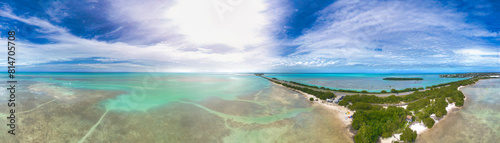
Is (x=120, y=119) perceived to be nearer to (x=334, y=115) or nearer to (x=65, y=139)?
(x=65, y=139)

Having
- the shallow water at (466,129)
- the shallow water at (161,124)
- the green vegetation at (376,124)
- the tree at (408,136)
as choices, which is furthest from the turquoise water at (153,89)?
the shallow water at (466,129)

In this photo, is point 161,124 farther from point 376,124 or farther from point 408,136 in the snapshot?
point 408,136

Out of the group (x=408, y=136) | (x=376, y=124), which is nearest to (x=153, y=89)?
(x=376, y=124)

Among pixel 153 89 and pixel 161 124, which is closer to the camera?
pixel 161 124

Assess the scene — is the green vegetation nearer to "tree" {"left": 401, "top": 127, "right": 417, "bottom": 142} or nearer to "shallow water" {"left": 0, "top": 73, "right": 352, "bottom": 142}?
"tree" {"left": 401, "top": 127, "right": 417, "bottom": 142}

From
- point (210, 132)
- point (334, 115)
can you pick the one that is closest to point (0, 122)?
point (210, 132)

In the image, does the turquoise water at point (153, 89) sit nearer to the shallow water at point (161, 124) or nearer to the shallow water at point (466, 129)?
the shallow water at point (161, 124)

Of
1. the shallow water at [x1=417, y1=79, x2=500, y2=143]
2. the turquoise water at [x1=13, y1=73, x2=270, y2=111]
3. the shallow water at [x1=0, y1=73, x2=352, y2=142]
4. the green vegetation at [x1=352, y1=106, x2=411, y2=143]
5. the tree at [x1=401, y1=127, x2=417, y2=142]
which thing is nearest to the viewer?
the green vegetation at [x1=352, y1=106, x2=411, y2=143]

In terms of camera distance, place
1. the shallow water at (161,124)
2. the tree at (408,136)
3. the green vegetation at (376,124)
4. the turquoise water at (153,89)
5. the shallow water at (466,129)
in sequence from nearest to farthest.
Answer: the green vegetation at (376,124), the tree at (408,136), the shallow water at (161,124), the shallow water at (466,129), the turquoise water at (153,89)

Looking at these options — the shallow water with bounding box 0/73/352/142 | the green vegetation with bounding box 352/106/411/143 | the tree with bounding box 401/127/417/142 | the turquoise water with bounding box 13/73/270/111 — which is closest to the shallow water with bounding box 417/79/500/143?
the tree with bounding box 401/127/417/142

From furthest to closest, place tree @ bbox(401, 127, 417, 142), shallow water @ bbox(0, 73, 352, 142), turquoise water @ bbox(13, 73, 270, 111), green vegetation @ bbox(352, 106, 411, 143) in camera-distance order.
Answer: turquoise water @ bbox(13, 73, 270, 111) < shallow water @ bbox(0, 73, 352, 142) < tree @ bbox(401, 127, 417, 142) < green vegetation @ bbox(352, 106, 411, 143)

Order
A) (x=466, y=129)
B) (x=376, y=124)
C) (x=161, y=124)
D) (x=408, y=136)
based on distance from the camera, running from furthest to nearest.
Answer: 1. (x=466, y=129)
2. (x=161, y=124)
3. (x=376, y=124)
4. (x=408, y=136)
